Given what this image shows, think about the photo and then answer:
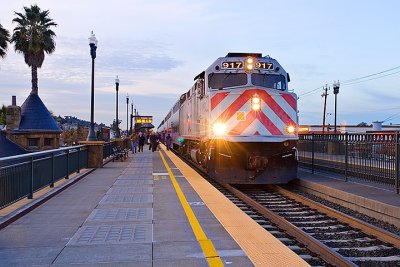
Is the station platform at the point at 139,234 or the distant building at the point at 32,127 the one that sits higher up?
the distant building at the point at 32,127

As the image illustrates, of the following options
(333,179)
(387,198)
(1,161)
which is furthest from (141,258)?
(333,179)

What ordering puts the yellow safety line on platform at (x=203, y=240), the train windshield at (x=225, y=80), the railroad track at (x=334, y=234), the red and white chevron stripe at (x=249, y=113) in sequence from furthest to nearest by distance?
1. the train windshield at (x=225, y=80)
2. the red and white chevron stripe at (x=249, y=113)
3. the railroad track at (x=334, y=234)
4. the yellow safety line on platform at (x=203, y=240)

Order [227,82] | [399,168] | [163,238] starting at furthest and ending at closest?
[227,82] → [399,168] → [163,238]

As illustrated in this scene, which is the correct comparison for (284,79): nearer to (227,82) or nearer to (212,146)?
(227,82)

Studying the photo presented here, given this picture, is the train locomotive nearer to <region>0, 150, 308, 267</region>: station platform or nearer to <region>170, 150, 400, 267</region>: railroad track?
<region>170, 150, 400, 267</region>: railroad track

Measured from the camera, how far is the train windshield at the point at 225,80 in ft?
49.3

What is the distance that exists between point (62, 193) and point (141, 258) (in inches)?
269

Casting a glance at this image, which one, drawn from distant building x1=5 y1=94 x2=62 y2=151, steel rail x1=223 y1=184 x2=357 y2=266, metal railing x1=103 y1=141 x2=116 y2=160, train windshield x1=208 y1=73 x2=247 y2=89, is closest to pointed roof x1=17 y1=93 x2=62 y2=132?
distant building x1=5 y1=94 x2=62 y2=151

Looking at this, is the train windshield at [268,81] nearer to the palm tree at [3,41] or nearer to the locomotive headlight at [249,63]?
the locomotive headlight at [249,63]

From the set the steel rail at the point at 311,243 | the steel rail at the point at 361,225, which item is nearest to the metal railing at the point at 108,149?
the steel rail at the point at 361,225

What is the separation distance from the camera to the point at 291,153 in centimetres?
1412

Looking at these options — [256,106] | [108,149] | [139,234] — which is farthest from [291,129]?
[108,149]

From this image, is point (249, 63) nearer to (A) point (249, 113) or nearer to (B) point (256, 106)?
(B) point (256, 106)

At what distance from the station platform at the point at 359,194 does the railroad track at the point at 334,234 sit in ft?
2.60
